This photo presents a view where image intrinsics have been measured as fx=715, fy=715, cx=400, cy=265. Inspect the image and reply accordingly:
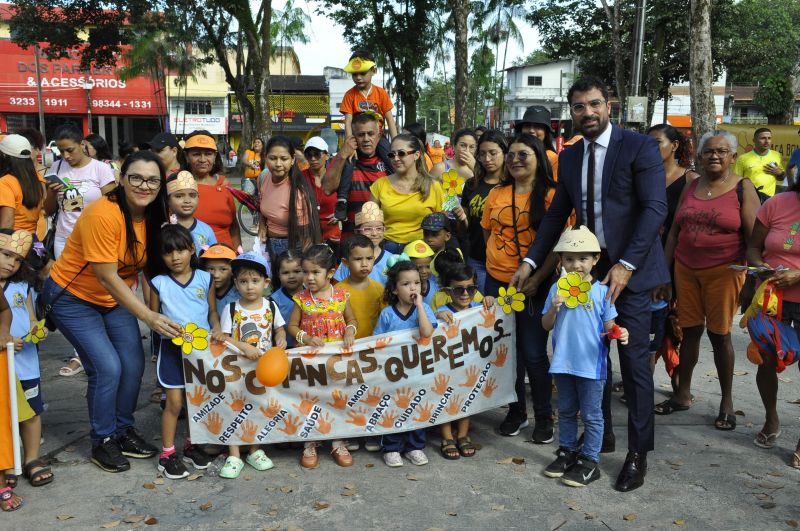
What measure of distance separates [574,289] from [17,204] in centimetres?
Answer: 419

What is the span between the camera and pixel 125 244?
4.47 metres

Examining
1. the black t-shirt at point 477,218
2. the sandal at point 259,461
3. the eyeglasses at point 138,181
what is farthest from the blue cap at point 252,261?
the black t-shirt at point 477,218

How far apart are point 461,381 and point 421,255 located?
3.08 ft

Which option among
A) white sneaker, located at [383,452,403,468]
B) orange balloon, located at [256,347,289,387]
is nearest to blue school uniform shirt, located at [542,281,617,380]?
white sneaker, located at [383,452,403,468]

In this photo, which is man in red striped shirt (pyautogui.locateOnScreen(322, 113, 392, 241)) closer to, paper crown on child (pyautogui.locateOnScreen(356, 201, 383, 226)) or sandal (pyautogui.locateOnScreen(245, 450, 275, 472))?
paper crown on child (pyautogui.locateOnScreen(356, 201, 383, 226))

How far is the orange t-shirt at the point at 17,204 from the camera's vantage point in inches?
208

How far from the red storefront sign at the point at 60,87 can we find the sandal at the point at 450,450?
4005cm

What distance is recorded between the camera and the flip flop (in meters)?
5.68

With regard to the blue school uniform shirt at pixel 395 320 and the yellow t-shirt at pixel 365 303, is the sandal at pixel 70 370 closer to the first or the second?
the yellow t-shirt at pixel 365 303

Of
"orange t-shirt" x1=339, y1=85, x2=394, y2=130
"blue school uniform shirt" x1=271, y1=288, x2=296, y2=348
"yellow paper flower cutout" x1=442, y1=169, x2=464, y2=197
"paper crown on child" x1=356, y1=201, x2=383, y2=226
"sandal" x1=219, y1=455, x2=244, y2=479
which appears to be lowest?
"sandal" x1=219, y1=455, x2=244, y2=479

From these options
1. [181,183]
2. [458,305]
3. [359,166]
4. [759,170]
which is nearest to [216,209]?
[181,183]

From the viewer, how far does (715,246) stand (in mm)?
5191

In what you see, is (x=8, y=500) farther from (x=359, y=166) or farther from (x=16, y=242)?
(x=359, y=166)

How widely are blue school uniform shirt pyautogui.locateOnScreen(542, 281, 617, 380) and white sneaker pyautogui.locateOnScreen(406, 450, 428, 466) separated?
106 cm
